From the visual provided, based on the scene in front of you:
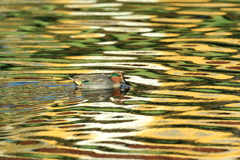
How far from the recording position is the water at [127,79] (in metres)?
8.79

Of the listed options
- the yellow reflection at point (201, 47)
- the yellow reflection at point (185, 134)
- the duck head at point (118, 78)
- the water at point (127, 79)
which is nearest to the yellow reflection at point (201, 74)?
the water at point (127, 79)

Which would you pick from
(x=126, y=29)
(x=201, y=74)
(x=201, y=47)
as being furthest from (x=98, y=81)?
(x=126, y=29)

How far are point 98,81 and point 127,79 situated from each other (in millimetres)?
1089

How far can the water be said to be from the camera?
28.8 ft

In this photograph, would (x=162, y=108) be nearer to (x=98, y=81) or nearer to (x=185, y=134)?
(x=185, y=134)

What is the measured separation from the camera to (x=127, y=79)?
13172mm

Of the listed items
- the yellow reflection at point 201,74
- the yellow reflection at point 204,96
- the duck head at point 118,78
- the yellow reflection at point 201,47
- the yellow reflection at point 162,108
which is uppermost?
the duck head at point 118,78

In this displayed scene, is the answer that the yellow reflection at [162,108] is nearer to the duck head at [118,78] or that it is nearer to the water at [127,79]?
the water at [127,79]

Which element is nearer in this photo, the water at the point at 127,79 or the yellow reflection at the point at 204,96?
the water at the point at 127,79

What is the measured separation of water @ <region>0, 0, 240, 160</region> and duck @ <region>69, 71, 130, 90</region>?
0.80 ft

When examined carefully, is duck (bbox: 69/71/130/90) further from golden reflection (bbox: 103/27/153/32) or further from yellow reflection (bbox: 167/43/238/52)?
golden reflection (bbox: 103/27/153/32)

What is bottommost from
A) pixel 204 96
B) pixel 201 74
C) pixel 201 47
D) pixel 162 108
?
pixel 201 47

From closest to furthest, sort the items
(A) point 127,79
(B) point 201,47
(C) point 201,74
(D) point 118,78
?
(D) point 118,78
(A) point 127,79
(C) point 201,74
(B) point 201,47

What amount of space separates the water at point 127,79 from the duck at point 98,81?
243 millimetres
